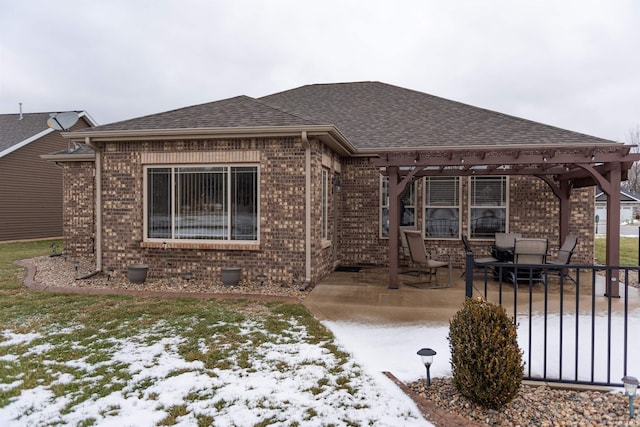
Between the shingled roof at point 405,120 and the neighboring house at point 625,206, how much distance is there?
25355 mm

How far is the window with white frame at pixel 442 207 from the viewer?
10.6m

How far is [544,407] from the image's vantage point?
336 cm

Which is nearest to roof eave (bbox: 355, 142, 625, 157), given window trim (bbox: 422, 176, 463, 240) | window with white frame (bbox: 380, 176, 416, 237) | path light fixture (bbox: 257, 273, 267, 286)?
window with white frame (bbox: 380, 176, 416, 237)

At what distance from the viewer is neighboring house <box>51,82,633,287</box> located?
7.80m

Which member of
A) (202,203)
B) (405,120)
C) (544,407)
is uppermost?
(405,120)

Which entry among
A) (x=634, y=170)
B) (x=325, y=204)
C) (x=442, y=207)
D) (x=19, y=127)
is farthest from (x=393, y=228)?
(x=634, y=170)

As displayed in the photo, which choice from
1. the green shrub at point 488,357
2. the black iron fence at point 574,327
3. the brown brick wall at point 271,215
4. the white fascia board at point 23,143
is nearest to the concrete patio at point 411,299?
the black iron fence at point 574,327

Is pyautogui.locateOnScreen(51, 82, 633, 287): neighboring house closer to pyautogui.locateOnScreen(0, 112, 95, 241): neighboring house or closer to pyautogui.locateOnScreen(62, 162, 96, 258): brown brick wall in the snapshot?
pyautogui.locateOnScreen(62, 162, 96, 258): brown brick wall

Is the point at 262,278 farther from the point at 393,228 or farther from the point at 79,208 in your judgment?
the point at 79,208

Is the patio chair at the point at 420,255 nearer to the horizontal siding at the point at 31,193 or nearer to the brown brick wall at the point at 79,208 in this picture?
the brown brick wall at the point at 79,208

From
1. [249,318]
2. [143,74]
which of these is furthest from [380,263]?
[143,74]

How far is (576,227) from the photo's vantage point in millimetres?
10109

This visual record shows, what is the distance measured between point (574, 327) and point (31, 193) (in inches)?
847

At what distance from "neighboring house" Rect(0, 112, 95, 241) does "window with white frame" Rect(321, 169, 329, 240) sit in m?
15.7
